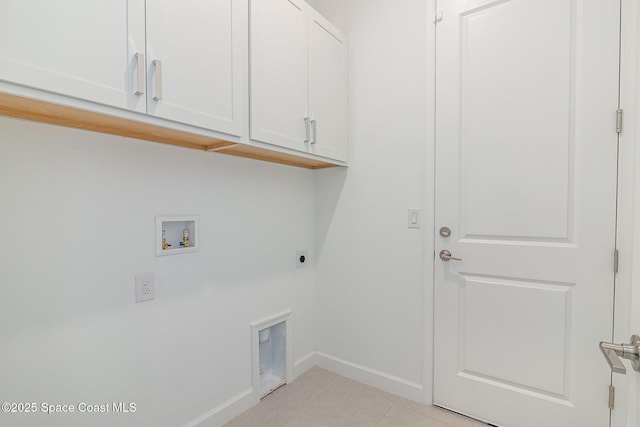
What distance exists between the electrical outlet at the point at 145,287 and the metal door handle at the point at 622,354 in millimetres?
1549

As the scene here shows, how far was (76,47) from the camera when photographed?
3.02 ft

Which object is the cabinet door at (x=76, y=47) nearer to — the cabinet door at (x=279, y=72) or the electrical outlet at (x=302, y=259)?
the cabinet door at (x=279, y=72)

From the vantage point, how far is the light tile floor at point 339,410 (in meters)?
1.69

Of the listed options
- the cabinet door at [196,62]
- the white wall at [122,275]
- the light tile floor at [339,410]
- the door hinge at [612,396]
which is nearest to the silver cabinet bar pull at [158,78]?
the cabinet door at [196,62]

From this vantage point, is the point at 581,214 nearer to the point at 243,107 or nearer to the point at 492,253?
the point at 492,253

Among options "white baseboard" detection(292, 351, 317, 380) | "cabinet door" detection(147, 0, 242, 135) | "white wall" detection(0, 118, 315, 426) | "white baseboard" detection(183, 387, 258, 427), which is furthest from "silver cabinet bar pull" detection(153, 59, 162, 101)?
"white baseboard" detection(292, 351, 317, 380)

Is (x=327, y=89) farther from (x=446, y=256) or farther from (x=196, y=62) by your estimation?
(x=446, y=256)

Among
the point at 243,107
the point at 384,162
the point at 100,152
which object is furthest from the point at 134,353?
the point at 384,162

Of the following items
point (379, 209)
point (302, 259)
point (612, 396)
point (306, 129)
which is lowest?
point (612, 396)

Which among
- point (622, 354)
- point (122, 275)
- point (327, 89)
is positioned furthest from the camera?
point (327, 89)

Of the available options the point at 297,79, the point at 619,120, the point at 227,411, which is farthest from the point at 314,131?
the point at 227,411

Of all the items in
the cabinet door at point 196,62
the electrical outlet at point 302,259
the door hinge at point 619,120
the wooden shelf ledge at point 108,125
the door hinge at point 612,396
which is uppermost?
the cabinet door at point 196,62

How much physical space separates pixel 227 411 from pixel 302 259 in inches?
39.3

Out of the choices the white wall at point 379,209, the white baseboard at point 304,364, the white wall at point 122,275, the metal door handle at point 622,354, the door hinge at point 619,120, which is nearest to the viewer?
the metal door handle at point 622,354
